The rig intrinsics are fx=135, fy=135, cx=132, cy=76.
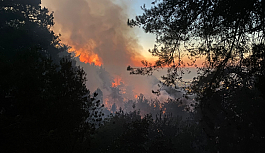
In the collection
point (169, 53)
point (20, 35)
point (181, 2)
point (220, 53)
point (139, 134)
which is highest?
point (20, 35)

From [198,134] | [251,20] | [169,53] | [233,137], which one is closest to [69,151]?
[169,53]

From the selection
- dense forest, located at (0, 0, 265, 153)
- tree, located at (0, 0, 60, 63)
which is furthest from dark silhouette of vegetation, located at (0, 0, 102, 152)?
tree, located at (0, 0, 60, 63)

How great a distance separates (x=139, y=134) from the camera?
1057cm

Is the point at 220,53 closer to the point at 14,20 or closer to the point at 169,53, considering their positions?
the point at 169,53

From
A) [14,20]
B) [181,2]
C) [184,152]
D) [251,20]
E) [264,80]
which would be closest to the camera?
[264,80]

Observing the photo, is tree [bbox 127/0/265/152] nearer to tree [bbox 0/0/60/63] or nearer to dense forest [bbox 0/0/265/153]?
dense forest [bbox 0/0/265/153]

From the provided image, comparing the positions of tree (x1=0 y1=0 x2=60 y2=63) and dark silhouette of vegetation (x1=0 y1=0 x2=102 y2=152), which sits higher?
tree (x1=0 y1=0 x2=60 y2=63)

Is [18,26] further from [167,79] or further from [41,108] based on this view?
[167,79]

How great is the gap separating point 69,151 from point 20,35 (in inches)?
470

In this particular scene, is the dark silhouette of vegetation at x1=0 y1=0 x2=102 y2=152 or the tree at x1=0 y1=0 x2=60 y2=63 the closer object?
the dark silhouette of vegetation at x1=0 y1=0 x2=102 y2=152

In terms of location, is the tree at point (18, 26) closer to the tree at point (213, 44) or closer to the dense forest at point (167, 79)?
the dense forest at point (167, 79)

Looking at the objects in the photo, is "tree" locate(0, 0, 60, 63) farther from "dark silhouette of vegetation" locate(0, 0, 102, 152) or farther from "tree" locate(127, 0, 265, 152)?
"tree" locate(127, 0, 265, 152)

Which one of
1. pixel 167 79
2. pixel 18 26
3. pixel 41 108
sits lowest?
pixel 41 108

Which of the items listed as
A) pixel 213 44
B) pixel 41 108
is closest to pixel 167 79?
pixel 213 44
